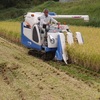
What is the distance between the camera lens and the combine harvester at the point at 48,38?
1174cm

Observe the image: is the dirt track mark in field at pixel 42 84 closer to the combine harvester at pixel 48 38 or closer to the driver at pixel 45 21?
the combine harvester at pixel 48 38

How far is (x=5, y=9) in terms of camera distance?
5038cm

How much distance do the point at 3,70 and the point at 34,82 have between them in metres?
1.79

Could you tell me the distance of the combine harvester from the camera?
11742 mm

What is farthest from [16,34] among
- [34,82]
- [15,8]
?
[15,8]

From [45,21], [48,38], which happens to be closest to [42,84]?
[48,38]

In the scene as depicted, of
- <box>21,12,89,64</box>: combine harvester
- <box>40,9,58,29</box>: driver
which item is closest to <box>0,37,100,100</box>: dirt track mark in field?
<box>21,12,89,64</box>: combine harvester

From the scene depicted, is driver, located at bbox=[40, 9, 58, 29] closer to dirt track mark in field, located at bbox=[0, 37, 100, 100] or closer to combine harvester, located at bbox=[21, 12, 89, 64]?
combine harvester, located at bbox=[21, 12, 89, 64]

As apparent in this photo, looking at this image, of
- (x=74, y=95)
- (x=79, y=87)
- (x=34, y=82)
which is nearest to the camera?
(x=74, y=95)

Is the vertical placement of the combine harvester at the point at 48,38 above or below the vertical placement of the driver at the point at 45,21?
below

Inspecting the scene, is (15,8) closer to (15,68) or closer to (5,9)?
(5,9)

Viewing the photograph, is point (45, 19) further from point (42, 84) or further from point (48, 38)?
point (42, 84)

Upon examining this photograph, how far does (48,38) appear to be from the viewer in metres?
12.1

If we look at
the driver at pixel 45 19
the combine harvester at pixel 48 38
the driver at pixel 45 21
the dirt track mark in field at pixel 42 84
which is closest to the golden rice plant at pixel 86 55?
the combine harvester at pixel 48 38
